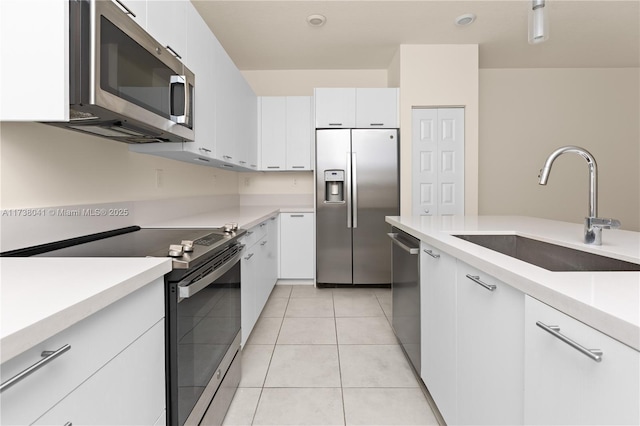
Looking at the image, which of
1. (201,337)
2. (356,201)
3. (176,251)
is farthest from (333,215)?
(176,251)

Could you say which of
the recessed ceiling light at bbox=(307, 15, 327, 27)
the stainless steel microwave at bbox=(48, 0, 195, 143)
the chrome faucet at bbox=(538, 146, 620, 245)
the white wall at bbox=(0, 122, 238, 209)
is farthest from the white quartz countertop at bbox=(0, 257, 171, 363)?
the recessed ceiling light at bbox=(307, 15, 327, 27)

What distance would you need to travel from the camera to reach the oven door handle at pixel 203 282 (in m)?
1.06

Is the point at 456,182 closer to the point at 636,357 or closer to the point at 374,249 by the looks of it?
the point at 374,249

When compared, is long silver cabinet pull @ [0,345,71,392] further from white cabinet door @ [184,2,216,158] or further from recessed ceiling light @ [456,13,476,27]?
recessed ceiling light @ [456,13,476,27]

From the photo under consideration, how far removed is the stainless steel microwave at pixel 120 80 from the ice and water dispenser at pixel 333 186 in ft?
6.73

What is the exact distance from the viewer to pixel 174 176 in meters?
2.49

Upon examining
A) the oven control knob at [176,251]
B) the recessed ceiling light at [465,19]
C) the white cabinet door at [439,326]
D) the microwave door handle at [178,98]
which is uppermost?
the recessed ceiling light at [465,19]

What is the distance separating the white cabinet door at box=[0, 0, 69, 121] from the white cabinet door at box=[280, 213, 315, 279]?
2837mm

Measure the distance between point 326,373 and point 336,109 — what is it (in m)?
2.74

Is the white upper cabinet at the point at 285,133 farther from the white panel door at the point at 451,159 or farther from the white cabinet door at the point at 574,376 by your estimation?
the white cabinet door at the point at 574,376

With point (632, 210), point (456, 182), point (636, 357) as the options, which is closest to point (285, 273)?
point (456, 182)

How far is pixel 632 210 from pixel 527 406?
205 inches

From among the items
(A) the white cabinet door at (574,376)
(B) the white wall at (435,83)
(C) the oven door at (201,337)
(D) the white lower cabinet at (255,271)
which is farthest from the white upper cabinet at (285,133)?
(A) the white cabinet door at (574,376)

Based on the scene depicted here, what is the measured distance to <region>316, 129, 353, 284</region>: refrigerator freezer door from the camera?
3.68 meters
